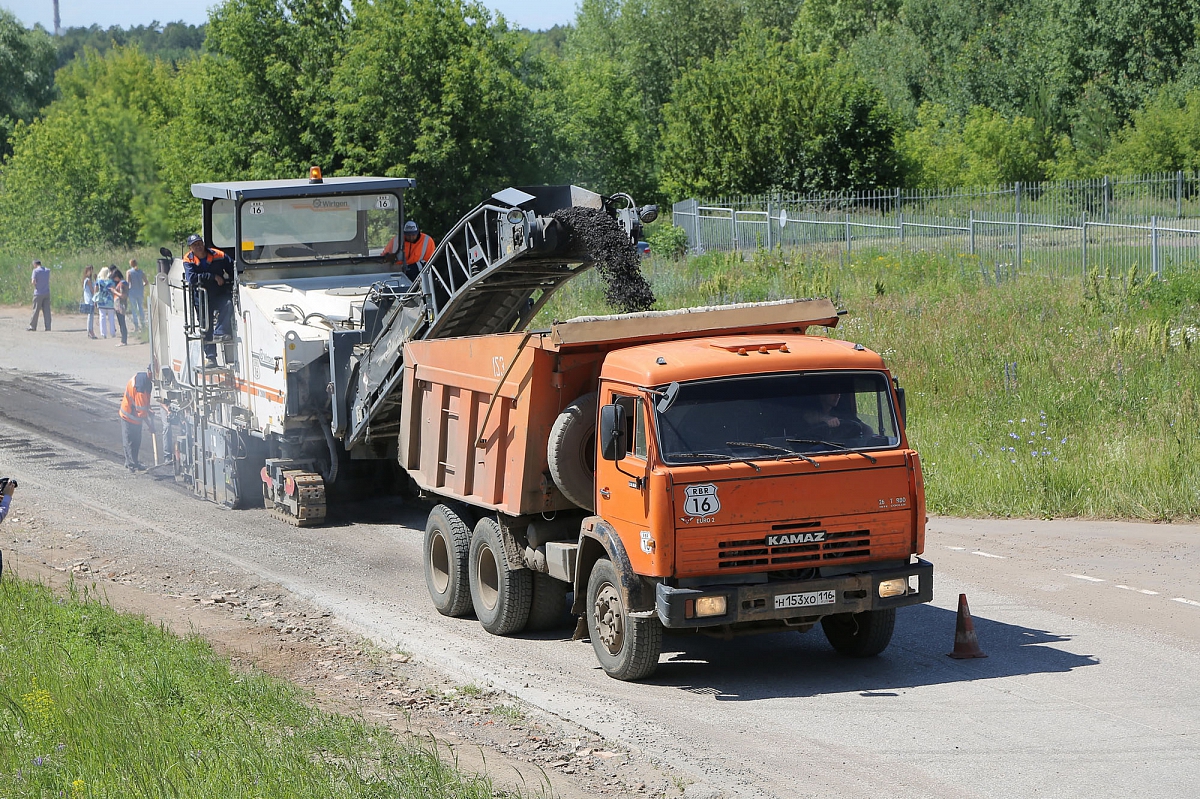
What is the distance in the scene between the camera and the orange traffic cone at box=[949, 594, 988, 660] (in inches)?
356

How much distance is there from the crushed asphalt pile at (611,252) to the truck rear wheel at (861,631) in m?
2.85

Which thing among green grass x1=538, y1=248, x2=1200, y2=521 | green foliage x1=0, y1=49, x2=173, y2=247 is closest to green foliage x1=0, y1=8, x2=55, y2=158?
green foliage x1=0, y1=49, x2=173, y2=247

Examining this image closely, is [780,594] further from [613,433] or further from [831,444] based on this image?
[613,433]

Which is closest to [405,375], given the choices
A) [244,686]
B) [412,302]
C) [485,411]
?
[412,302]

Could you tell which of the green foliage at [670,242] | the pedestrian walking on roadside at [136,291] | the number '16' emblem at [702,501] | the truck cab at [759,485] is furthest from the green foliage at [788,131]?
the number '16' emblem at [702,501]

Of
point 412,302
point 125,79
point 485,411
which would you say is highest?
point 125,79

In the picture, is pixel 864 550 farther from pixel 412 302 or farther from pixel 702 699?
pixel 412 302

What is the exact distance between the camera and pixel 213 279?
15.3m

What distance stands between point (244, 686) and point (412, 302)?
511cm

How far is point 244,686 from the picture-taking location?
8.12 m

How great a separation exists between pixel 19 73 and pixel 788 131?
50462mm

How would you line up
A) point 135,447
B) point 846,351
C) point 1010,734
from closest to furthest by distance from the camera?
point 1010,734, point 846,351, point 135,447

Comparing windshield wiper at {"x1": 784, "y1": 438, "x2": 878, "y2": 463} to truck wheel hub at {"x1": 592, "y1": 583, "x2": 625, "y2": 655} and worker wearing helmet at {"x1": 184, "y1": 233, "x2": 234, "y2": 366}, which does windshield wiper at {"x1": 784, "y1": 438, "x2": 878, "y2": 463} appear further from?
worker wearing helmet at {"x1": 184, "y1": 233, "x2": 234, "y2": 366}

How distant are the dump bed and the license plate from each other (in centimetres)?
197
